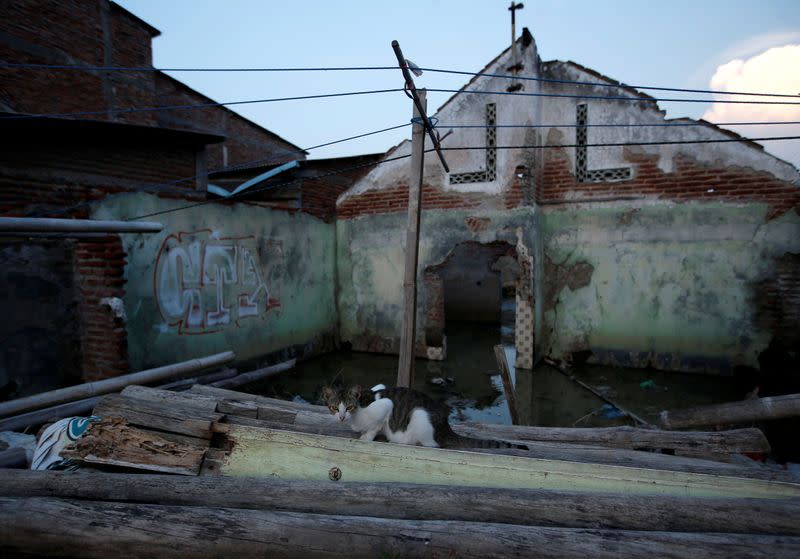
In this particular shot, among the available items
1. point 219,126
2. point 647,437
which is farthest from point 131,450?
point 219,126

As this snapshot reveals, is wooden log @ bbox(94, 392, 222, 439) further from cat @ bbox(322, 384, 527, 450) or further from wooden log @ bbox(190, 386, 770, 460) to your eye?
cat @ bbox(322, 384, 527, 450)

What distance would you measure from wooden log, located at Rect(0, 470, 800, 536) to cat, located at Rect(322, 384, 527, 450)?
634 millimetres

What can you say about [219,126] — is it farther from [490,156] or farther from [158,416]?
[158,416]

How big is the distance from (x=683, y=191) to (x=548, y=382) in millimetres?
4486

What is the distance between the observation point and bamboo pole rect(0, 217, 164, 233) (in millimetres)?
3568

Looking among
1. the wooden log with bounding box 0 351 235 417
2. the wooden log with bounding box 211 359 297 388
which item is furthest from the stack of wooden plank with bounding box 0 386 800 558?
the wooden log with bounding box 211 359 297 388

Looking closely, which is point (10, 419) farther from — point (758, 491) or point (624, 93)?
point (624, 93)

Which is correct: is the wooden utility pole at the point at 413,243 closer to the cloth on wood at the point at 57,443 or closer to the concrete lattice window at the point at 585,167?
the cloth on wood at the point at 57,443

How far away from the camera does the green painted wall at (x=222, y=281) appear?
258 inches

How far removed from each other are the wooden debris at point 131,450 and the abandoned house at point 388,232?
3442 mm

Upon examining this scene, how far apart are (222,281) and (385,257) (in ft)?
13.1

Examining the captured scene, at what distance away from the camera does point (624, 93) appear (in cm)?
872

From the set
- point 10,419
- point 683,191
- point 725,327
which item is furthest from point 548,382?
point 10,419

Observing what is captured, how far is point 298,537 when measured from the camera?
208 centimetres
